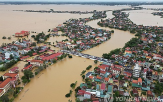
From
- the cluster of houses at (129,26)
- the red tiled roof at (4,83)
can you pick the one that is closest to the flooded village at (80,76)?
the red tiled roof at (4,83)

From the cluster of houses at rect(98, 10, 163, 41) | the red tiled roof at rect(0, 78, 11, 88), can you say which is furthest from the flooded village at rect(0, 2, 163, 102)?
the cluster of houses at rect(98, 10, 163, 41)

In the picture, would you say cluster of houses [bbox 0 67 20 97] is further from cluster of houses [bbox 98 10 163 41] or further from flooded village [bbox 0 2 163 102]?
cluster of houses [bbox 98 10 163 41]

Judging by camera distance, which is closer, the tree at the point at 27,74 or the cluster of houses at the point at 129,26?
the tree at the point at 27,74

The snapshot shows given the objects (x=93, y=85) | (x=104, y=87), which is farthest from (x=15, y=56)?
(x=104, y=87)

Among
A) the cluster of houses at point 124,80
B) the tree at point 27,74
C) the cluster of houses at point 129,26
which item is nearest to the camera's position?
the cluster of houses at point 124,80

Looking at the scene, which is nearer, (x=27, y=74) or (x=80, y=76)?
(x=27, y=74)

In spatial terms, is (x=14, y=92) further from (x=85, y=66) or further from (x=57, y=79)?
(x=85, y=66)

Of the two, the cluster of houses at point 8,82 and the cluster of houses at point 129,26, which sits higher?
the cluster of houses at point 129,26

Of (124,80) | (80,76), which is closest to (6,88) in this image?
(80,76)

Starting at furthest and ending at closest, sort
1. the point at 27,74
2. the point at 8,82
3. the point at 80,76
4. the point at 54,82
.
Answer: the point at 80,76
the point at 54,82
the point at 27,74
the point at 8,82

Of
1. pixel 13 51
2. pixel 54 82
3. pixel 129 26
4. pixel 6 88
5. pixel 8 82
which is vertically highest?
pixel 129 26

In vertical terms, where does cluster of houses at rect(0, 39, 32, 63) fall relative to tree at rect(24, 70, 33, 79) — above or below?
above

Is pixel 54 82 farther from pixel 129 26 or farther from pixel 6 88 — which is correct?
pixel 129 26

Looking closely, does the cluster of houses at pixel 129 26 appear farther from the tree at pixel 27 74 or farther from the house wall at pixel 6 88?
the house wall at pixel 6 88
